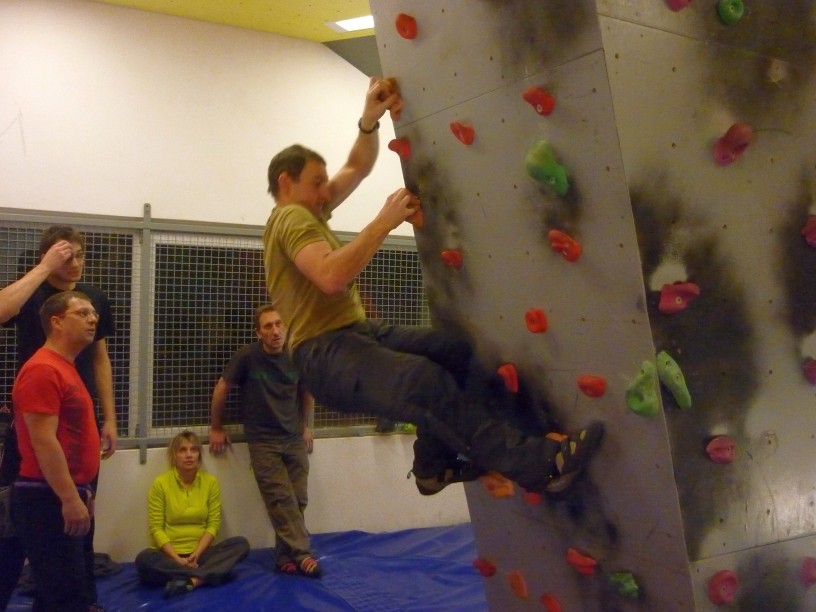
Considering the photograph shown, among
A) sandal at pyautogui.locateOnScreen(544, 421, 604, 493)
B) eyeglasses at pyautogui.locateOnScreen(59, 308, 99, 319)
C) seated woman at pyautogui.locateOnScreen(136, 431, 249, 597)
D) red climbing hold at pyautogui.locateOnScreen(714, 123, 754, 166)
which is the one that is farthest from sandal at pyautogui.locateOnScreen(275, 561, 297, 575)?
red climbing hold at pyautogui.locateOnScreen(714, 123, 754, 166)

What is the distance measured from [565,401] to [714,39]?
40.6 inches

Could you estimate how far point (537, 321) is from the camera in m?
2.19

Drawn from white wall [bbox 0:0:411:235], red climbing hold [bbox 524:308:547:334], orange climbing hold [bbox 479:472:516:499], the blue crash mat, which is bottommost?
the blue crash mat

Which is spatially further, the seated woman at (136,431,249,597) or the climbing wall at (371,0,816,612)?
the seated woman at (136,431,249,597)

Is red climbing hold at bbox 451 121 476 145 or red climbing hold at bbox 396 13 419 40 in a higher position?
red climbing hold at bbox 396 13 419 40

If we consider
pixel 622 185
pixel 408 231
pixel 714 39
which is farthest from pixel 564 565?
pixel 408 231

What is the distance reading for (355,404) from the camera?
93.5 inches

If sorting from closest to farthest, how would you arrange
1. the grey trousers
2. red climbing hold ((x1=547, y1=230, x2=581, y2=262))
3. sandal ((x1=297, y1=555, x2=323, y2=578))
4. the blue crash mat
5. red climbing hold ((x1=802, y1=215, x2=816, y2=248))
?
1. red climbing hold ((x1=547, y1=230, x2=581, y2=262))
2. red climbing hold ((x1=802, y1=215, x2=816, y2=248))
3. the blue crash mat
4. sandal ((x1=297, y1=555, x2=323, y2=578))
5. the grey trousers

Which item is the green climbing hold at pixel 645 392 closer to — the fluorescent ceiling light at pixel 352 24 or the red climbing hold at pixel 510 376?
the red climbing hold at pixel 510 376

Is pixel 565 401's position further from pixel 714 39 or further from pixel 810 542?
pixel 714 39

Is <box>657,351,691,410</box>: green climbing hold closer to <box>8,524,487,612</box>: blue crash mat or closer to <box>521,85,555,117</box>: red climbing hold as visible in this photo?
<box>521,85,555,117</box>: red climbing hold

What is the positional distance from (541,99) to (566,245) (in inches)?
14.3

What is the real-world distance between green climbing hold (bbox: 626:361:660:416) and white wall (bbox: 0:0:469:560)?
3224 millimetres

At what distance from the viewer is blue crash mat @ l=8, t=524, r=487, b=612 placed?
12.5 feet
